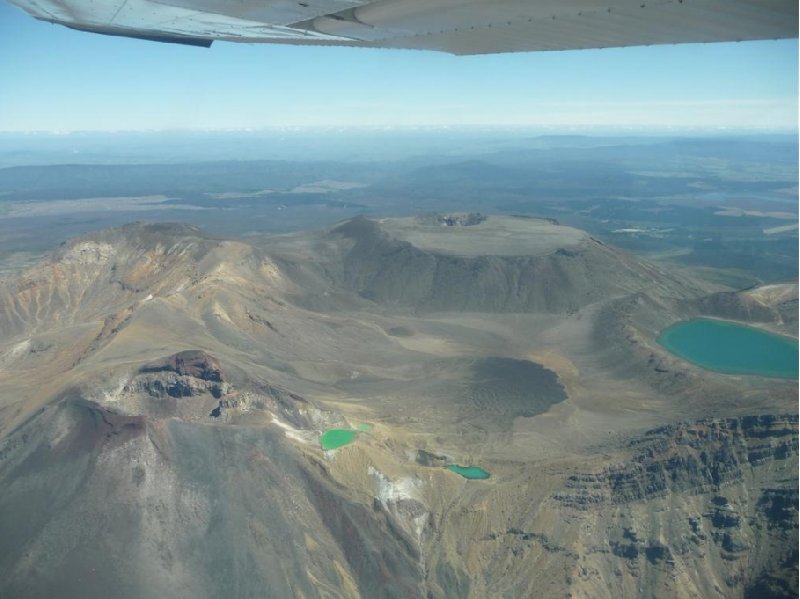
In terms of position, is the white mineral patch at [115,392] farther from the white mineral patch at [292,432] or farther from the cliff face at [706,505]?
the cliff face at [706,505]

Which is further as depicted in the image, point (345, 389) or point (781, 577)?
point (345, 389)

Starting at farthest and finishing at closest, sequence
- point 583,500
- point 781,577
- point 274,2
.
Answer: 1. point 583,500
2. point 781,577
3. point 274,2

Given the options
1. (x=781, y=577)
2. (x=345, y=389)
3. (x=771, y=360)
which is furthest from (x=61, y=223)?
(x=781, y=577)

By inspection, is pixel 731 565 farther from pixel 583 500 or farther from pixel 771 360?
pixel 771 360

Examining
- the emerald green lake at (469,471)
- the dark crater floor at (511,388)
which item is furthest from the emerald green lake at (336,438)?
the dark crater floor at (511,388)

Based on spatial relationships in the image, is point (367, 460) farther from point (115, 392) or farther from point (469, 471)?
point (115, 392)
